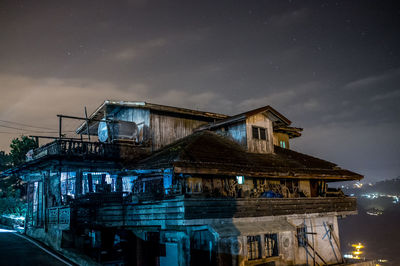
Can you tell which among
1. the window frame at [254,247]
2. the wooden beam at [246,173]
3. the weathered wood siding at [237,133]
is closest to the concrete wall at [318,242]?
the window frame at [254,247]

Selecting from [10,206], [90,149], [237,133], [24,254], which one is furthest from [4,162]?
[237,133]

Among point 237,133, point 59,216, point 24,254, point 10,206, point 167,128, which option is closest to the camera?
point 24,254

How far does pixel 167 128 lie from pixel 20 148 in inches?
956

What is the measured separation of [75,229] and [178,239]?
20.3ft

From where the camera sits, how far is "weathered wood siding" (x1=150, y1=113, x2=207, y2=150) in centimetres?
2822

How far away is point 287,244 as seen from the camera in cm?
2314

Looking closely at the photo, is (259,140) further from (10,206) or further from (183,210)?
(10,206)

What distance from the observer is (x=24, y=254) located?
17.5 metres

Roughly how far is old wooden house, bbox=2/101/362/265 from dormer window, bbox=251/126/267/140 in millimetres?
89

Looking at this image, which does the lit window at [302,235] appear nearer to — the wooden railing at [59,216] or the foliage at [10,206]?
the wooden railing at [59,216]

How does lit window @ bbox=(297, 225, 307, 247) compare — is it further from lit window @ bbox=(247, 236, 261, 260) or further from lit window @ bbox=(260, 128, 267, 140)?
lit window @ bbox=(260, 128, 267, 140)

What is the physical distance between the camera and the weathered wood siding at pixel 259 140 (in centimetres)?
2717

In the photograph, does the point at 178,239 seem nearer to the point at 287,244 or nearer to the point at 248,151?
the point at 287,244

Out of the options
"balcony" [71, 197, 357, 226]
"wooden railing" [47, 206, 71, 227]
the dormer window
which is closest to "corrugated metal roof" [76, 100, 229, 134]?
the dormer window
